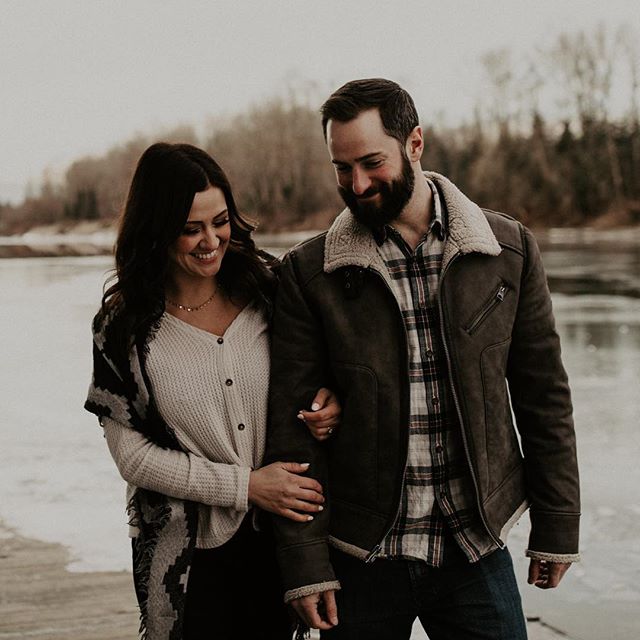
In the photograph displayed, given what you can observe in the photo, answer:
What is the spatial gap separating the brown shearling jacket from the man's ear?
15 cm

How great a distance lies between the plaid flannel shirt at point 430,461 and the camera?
7.89ft

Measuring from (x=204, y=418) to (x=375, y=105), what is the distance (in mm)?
873

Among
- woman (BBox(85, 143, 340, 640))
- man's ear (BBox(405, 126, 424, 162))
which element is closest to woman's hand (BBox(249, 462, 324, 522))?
woman (BBox(85, 143, 340, 640))

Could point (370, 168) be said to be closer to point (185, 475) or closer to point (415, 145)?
point (415, 145)

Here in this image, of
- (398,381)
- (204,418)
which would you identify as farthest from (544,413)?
(204,418)

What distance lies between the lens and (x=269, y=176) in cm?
6512

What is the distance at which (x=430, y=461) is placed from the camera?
2.41m

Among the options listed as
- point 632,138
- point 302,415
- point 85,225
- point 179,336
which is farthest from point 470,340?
point 85,225

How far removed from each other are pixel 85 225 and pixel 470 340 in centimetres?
7913

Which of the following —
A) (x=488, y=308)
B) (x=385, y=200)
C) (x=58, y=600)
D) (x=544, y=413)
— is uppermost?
(x=385, y=200)

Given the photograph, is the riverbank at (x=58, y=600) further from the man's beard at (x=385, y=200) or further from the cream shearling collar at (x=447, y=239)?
the man's beard at (x=385, y=200)

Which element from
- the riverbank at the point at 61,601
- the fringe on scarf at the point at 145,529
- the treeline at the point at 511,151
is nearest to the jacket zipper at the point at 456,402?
the fringe on scarf at the point at 145,529

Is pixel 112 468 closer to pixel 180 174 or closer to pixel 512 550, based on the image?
pixel 512 550

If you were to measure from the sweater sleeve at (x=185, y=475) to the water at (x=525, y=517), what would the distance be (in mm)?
2049
